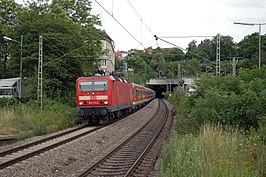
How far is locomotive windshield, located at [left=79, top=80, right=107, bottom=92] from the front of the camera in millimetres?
25031

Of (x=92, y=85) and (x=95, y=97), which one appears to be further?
(x=92, y=85)

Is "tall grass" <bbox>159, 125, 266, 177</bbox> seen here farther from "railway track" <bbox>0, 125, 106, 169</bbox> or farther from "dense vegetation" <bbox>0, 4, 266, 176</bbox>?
"railway track" <bbox>0, 125, 106, 169</bbox>

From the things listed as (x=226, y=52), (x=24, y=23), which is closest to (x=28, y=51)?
(x=24, y=23)

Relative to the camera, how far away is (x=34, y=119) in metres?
23.4

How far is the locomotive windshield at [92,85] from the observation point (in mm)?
25031

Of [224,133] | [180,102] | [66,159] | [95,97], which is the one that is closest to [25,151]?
[66,159]

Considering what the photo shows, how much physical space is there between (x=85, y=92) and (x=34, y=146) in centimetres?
963

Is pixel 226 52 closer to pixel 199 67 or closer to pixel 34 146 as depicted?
pixel 199 67

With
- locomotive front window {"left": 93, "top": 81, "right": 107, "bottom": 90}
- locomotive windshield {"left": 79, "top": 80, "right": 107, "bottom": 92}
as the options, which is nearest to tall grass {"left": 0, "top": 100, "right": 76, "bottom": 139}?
locomotive windshield {"left": 79, "top": 80, "right": 107, "bottom": 92}

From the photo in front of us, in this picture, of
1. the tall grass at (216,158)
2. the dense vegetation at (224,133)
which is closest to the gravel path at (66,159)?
the dense vegetation at (224,133)

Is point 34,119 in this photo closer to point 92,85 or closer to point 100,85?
point 92,85

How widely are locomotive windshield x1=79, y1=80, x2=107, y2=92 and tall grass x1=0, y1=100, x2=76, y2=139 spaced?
93.2 inches

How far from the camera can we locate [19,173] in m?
10.6

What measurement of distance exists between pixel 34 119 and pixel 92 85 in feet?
13.7
